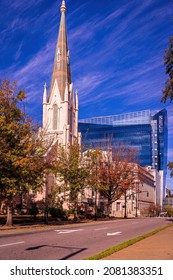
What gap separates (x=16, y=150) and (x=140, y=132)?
142 m

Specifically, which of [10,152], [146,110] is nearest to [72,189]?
[10,152]

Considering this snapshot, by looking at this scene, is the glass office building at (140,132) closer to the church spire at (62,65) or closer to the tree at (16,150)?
the church spire at (62,65)

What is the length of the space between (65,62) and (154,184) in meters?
81.8

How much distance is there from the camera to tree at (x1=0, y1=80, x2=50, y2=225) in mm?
24797

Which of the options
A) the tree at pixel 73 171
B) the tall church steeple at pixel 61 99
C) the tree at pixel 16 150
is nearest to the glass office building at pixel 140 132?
the tall church steeple at pixel 61 99

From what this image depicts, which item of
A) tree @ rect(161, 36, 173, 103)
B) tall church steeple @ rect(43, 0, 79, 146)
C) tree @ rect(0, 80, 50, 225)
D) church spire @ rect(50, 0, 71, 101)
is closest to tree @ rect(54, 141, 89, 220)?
tree @ rect(0, 80, 50, 225)

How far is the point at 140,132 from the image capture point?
16500 cm

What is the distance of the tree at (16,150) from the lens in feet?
81.4

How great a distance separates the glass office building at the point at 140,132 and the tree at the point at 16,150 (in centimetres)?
13281

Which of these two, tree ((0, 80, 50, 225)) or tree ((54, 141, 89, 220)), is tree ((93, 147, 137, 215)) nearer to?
tree ((54, 141, 89, 220))

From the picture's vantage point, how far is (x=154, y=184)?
146125 mm

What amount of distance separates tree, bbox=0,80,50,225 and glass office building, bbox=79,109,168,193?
133 meters

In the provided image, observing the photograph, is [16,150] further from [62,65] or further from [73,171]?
[62,65]
